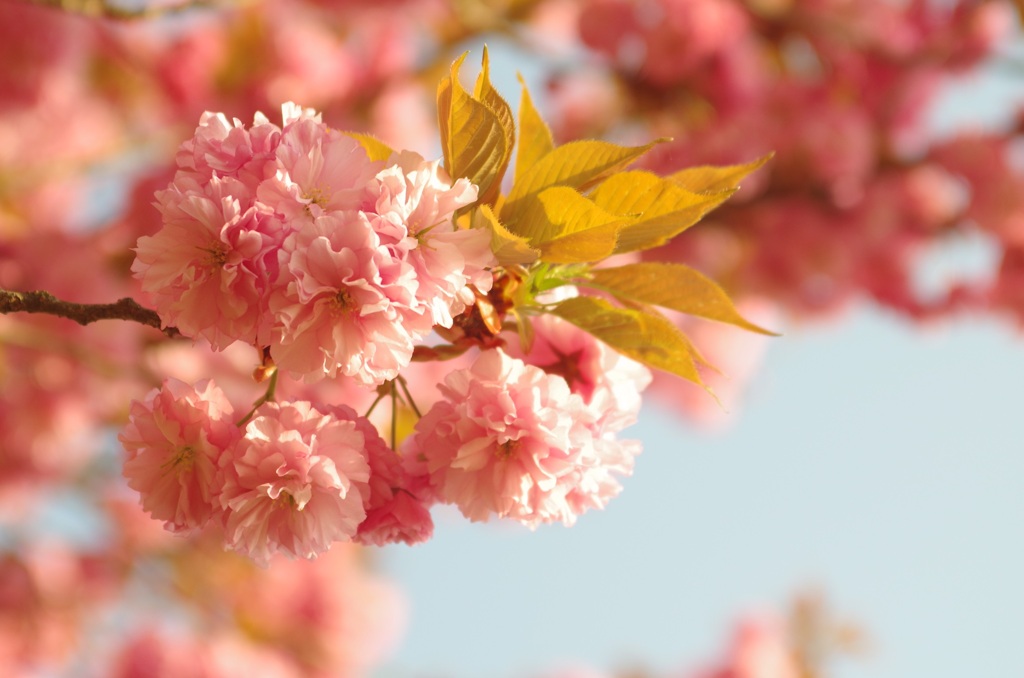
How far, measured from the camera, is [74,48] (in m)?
1.72

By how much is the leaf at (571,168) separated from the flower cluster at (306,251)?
0.06 metres

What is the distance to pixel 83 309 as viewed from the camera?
44 cm

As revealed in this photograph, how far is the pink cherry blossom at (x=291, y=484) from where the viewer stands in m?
0.42

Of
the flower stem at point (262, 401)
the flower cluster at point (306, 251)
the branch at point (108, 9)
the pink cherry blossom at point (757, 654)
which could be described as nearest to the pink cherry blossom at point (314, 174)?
the flower cluster at point (306, 251)

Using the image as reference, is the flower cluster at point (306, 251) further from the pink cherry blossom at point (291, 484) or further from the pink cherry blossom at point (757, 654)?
the pink cherry blossom at point (757, 654)

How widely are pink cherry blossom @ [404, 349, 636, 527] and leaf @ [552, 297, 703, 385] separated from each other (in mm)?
40

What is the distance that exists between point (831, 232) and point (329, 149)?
65.6 inches

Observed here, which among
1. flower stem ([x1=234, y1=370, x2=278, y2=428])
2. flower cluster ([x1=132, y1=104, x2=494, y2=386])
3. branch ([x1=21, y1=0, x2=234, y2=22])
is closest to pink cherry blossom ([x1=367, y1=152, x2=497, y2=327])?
flower cluster ([x1=132, y1=104, x2=494, y2=386])

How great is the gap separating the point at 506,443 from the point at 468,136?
15 cm

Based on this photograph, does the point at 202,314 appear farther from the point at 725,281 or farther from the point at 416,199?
the point at 725,281

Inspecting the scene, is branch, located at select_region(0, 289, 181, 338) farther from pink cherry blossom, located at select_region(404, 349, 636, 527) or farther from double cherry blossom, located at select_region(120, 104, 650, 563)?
pink cherry blossom, located at select_region(404, 349, 636, 527)

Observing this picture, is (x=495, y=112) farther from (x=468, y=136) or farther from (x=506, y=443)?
(x=506, y=443)

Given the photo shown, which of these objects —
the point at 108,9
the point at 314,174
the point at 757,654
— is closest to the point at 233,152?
the point at 314,174

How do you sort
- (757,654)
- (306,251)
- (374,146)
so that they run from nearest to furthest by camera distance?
(306,251)
(374,146)
(757,654)
